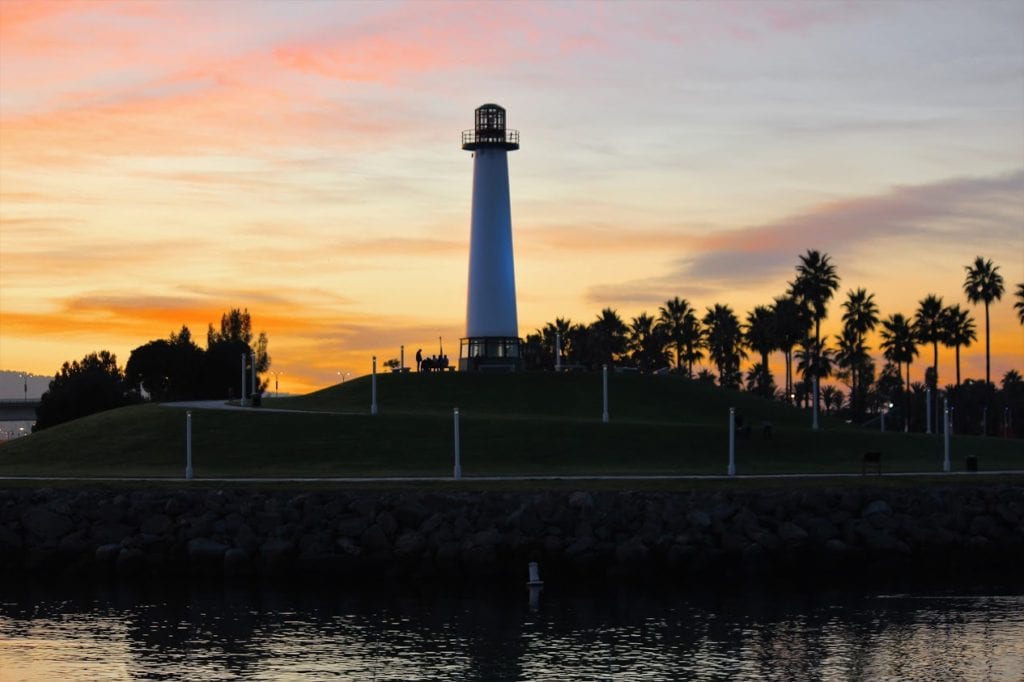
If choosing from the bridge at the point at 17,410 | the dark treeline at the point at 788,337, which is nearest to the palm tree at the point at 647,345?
the dark treeline at the point at 788,337

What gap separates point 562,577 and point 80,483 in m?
23.9

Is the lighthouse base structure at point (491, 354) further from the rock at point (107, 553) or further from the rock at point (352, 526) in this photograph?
the rock at point (107, 553)

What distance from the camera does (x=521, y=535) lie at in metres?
58.4

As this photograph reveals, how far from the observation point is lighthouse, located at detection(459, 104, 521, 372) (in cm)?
11181

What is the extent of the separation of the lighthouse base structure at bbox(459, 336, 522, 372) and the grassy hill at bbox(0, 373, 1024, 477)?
14.6m

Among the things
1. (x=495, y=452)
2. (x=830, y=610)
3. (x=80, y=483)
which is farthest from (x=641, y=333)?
(x=830, y=610)

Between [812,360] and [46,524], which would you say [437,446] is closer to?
[46,524]

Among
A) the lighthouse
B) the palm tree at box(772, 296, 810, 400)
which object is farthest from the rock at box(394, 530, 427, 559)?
the palm tree at box(772, 296, 810, 400)

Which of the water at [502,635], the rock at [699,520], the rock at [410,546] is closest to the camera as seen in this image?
the water at [502,635]

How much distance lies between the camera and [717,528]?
59062 millimetres

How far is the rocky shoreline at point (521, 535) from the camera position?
57.9 metres

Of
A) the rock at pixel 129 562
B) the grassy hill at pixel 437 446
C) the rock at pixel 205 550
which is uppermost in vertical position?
the grassy hill at pixel 437 446

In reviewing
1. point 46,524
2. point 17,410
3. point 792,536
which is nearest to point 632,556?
point 792,536

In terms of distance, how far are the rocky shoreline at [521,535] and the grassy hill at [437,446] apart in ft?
37.0
